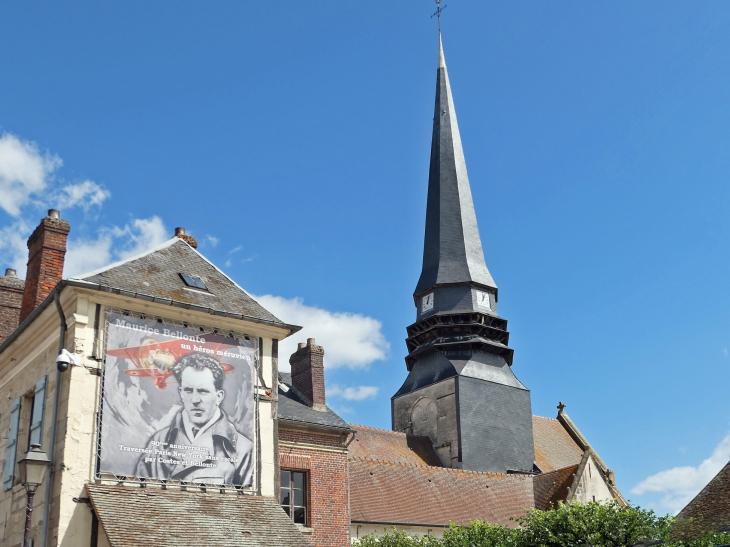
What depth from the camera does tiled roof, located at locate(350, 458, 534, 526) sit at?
19.5 meters

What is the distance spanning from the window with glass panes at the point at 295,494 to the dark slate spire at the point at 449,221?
58.3ft

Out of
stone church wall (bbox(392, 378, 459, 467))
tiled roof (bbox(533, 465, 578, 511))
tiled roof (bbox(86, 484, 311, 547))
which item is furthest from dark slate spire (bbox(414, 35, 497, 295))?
tiled roof (bbox(86, 484, 311, 547))

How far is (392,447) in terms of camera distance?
26.5 metres

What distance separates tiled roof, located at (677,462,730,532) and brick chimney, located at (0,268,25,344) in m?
13.2

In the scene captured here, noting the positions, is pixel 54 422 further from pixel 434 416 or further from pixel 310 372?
pixel 434 416

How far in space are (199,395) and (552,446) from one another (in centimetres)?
2449

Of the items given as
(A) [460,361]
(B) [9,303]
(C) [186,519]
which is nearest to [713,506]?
(C) [186,519]

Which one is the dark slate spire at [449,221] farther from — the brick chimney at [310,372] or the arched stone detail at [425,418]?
the brick chimney at [310,372]

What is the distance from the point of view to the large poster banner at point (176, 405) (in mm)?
10664

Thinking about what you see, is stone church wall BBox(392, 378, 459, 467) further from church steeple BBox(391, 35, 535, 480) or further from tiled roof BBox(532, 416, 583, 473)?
tiled roof BBox(532, 416, 583, 473)

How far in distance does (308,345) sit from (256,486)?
4408 millimetres

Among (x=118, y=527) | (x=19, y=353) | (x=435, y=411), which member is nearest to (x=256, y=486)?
(x=118, y=527)

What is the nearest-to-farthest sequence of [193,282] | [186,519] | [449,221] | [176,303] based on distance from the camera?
1. [186,519]
2. [176,303]
3. [193,282]
4. [449,221]

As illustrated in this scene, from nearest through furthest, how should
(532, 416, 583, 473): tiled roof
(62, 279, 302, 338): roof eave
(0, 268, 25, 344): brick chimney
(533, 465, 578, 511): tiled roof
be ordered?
(62, 279, 302, 338): roof eave < (0, 268, 25, 344): brick chimney < (533, 465, 578, 511): tiled roof < (532, 416, 583, 473): tiled roof
